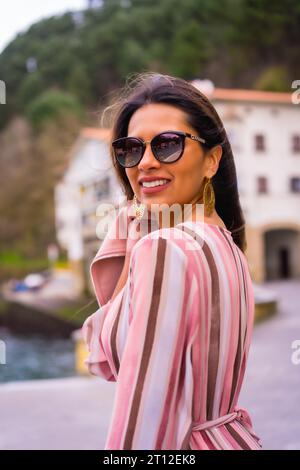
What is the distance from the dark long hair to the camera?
71 cm

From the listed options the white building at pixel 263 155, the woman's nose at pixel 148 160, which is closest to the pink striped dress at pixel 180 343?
the woman's nose at pixel 148 160

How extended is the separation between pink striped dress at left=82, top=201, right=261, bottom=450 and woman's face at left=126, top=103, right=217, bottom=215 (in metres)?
0.07

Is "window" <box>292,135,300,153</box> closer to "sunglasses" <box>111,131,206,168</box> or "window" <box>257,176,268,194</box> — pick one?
"window" <box>257,176,268,194</box>

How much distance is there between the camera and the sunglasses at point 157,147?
686 mm

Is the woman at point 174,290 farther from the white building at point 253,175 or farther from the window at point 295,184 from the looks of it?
the window at point 295,184

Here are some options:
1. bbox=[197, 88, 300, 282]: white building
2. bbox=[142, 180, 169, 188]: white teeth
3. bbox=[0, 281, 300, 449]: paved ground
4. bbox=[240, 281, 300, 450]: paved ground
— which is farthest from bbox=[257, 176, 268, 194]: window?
bbox=[142, 180, 169, 188]: white teeth

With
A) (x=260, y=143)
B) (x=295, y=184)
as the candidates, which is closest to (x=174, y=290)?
(x=260, y=143)

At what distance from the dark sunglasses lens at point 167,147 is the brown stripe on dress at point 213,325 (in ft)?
0.36

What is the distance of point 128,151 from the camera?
732 mm

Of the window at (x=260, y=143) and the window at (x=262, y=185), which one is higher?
the window at (x=260, y=143)

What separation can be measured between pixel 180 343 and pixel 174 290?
5cm

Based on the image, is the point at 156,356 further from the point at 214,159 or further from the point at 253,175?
the point at 253,175
